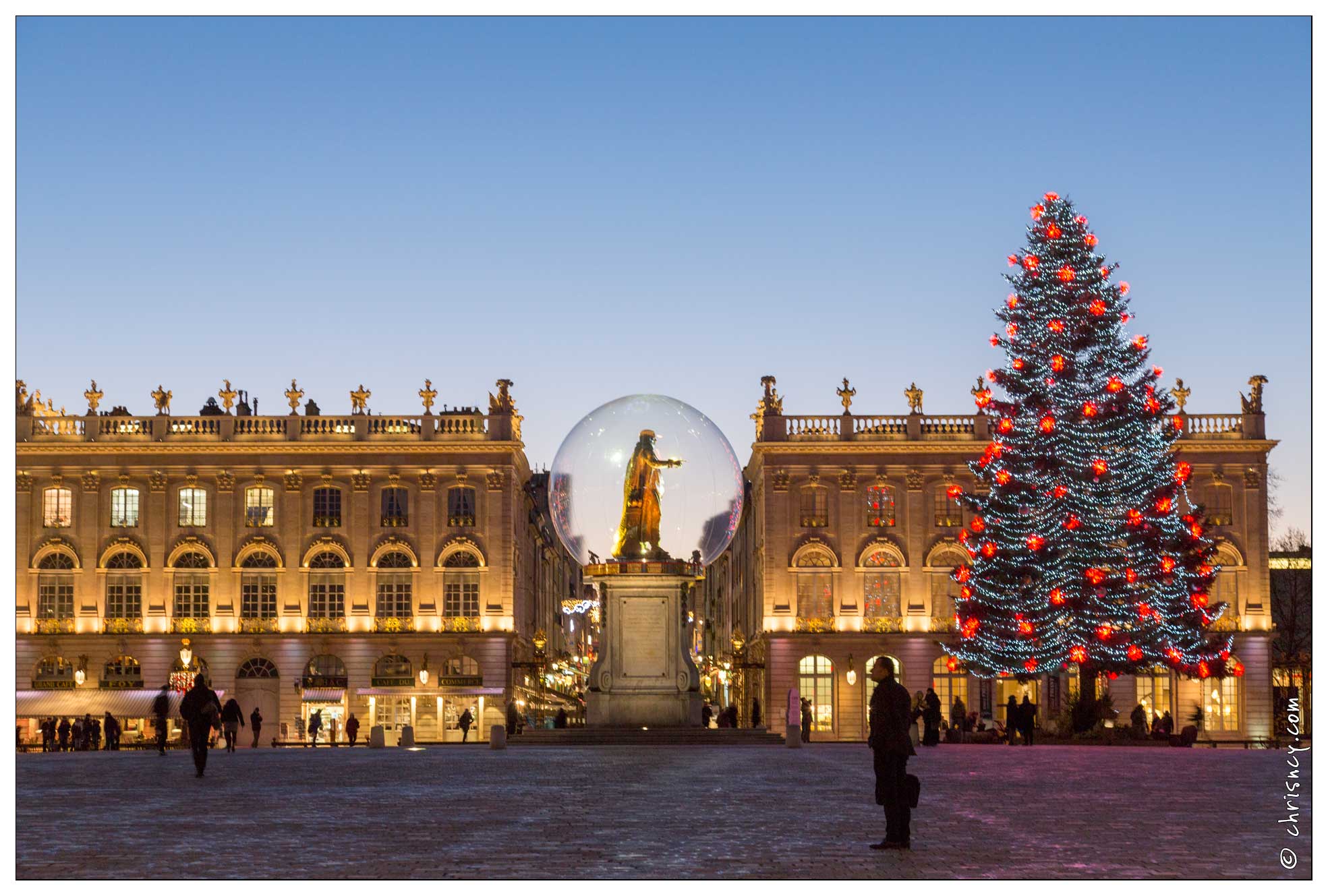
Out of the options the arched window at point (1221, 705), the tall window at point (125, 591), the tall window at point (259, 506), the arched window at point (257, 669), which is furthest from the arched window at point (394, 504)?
the arched window at point (1221, 705)

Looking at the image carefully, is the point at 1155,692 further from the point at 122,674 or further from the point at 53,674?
the point at 53,674

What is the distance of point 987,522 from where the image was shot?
160 ft

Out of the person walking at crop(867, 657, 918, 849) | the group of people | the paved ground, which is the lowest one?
the group of people

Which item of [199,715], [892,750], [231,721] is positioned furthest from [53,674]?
[892,750]

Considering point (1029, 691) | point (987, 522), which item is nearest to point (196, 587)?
point (1029, 691)

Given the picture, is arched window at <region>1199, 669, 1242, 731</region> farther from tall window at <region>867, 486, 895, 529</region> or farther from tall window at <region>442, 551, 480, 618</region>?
tall window at <region>442, 551, 480, 618</region>

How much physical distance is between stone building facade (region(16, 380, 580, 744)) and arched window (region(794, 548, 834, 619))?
37.9ft

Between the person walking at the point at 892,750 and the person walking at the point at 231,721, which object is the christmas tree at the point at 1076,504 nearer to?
the person walking at the point at 231,721

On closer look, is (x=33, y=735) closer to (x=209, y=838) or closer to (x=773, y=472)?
(x=773, y=472)

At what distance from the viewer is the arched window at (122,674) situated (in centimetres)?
7588

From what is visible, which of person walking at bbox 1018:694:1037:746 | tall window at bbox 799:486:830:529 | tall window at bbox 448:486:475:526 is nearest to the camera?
person walking at bbox 1018:694:1037:746

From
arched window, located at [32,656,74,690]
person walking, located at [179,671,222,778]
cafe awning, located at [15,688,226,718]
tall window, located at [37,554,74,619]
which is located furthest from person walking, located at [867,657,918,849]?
tall window, located at [37,554,74,619]

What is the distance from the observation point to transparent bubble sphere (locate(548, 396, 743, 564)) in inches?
1594

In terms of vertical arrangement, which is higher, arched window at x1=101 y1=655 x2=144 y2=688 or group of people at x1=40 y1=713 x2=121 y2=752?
arched window at x1=101 y1=655 x2=144 y2=688
